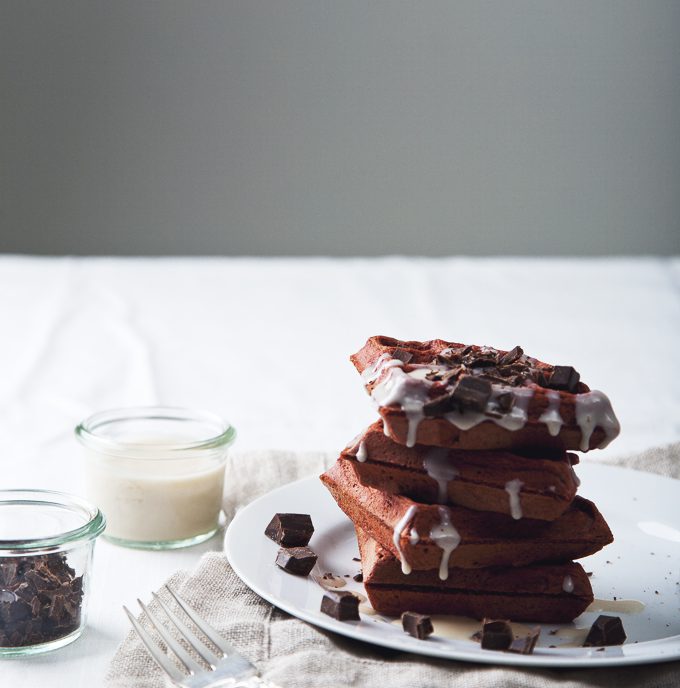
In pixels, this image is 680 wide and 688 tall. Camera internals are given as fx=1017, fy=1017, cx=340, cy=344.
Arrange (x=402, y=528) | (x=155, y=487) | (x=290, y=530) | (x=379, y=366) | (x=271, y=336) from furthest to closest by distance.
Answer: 1. (x=271, y=336)
2. (x=155, y=487)
3. (x=290, y=530)
4. (x=379, y=366)
5. (x=402, y=528)

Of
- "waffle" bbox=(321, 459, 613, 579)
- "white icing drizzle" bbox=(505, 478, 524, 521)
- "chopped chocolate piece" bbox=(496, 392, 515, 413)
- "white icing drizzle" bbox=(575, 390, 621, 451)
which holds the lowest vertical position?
"waffle" bbox=(321, 459, 613, 579)

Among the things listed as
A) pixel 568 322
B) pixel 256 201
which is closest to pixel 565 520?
pixel 568 322

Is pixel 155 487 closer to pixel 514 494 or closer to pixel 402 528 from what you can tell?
pixel 402 528

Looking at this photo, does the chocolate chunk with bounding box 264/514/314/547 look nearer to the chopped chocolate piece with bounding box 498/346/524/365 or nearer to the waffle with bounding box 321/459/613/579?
the waffle with bounding box 321/459/613/579

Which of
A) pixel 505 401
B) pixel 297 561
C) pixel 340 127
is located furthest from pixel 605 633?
pixel 340 127

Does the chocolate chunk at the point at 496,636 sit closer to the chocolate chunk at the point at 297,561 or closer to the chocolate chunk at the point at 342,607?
the chocolate chunk at the point at 342,607

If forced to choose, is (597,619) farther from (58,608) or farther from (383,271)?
(383,271)

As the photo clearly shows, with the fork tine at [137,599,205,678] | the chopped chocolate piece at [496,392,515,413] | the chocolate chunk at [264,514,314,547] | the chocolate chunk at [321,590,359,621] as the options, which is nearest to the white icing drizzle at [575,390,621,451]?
the chopped chocolate piece at [496,392,515,413]
